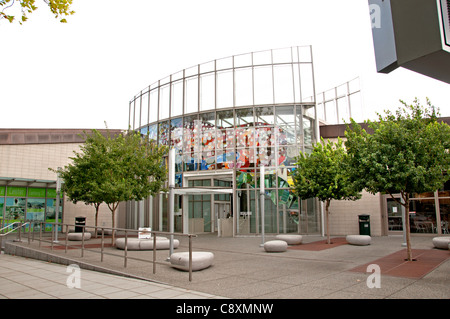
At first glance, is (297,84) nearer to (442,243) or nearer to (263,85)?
(263,85)

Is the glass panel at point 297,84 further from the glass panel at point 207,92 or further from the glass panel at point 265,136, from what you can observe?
the glass panel at point 207,92

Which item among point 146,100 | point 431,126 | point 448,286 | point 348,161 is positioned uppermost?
point 146,100

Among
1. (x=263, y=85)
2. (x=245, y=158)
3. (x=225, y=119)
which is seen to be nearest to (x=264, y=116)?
(x=263, y=85)

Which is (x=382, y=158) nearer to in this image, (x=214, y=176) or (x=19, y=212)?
(x=214, y=176)

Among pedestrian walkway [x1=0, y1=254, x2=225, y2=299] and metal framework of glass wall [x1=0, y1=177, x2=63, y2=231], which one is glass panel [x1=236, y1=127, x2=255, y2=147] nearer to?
pedestrian walkway [x1=0, y1=254, x2=225, y2=299]

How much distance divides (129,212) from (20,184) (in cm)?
758

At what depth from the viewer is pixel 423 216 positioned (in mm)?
20312

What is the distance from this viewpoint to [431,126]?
10.3m

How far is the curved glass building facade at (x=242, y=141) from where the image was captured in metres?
20.7

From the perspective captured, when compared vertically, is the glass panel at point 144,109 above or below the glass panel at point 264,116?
above

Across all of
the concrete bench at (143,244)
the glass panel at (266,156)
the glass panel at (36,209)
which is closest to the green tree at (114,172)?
the concrete bench at (143,244)

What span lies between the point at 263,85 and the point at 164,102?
24.2 ft

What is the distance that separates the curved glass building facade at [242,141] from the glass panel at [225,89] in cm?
6

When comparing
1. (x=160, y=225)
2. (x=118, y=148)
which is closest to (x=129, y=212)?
(x=160, y=225)
